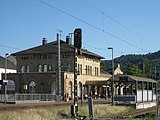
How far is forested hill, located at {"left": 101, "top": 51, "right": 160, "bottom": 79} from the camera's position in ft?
389

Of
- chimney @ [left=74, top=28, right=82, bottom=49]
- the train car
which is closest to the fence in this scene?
the train car

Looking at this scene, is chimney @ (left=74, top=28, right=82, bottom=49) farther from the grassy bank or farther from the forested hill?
the forested hill

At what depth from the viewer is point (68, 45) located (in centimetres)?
8700

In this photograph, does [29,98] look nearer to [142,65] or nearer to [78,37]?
[78,37]

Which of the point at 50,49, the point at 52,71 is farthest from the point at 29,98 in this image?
the point at 50,49

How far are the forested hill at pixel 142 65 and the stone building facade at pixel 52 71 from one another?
2084 cm

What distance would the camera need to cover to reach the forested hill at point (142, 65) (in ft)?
389

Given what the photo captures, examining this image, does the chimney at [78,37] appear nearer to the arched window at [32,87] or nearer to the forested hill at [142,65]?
the arched window at [32,87]

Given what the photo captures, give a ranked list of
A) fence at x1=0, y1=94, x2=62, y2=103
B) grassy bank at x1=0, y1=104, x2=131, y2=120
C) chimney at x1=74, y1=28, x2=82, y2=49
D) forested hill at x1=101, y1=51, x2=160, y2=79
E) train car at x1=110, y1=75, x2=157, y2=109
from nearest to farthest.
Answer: chimney at x1=74, y1=28, x2=82, y2=49
grassy bank at x1=0, y1=104, x2=131, y2=120
train car at x1=110, y1=75, x2=157, y2=109
fence at x1=0, y1=94, x2=62, y2=103
forested hill at x1=101, y1=51, x2=160, y2=79

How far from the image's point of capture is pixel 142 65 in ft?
467

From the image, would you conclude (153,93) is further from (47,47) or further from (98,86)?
(47,47)

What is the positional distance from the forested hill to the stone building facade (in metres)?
20.8

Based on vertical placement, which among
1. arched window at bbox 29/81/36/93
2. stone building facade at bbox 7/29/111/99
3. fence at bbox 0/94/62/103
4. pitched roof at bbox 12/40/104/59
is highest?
pitched roof at bbox 12/40/104/59

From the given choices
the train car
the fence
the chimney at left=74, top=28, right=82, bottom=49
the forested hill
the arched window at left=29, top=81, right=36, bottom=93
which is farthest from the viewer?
the forested hill
